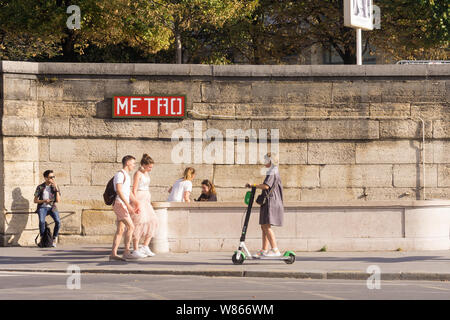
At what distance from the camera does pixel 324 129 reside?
51.0 ft

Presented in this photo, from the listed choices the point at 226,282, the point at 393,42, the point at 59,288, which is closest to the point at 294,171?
the point at 226,282

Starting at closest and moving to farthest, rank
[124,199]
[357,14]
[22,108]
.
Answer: [124,199], [22,108], [357,14]

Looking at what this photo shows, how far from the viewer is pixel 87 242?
15.5 m

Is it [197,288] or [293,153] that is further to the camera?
[293,153]

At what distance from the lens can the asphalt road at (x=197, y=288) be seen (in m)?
8.97

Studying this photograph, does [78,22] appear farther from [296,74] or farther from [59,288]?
[59,288]

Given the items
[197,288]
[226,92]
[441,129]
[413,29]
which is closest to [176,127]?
[226,92]

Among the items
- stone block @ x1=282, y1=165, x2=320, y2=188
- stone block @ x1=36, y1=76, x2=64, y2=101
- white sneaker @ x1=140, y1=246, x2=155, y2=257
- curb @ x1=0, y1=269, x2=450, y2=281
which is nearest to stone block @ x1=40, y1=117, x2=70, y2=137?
stone block @ x1=36, y1=76, x2=64, y2=101

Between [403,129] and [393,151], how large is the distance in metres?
0.49

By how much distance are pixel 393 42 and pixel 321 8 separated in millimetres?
3152

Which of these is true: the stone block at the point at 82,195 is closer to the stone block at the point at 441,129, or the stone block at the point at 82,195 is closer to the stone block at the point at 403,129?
the stone block at the point at 403,129

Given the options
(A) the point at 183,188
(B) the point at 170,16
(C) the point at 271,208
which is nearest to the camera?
(C) the point at 271,208

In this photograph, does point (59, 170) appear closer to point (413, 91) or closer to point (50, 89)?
point (50, 89)

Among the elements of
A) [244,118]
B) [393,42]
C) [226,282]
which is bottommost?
[226,282]
